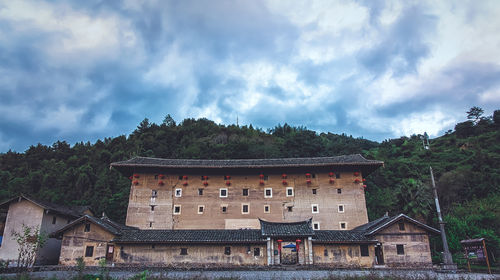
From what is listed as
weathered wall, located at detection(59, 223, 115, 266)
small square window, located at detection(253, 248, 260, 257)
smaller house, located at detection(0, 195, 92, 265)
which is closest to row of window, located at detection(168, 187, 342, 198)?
weathered wall, located at detection(59, 223, 115, 266)

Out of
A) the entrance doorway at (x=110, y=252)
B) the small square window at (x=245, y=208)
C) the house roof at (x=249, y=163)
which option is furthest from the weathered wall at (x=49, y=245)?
the small square window at (x=245, y=208)

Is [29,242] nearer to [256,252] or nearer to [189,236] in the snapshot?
[189,236]

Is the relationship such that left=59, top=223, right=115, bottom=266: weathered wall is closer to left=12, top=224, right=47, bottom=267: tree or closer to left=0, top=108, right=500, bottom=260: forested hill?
left=12, top=224, right=47, bottom=267: tree

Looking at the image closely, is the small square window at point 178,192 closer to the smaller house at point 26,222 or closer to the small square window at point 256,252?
the smaller house at point 26,222

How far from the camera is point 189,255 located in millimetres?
21578

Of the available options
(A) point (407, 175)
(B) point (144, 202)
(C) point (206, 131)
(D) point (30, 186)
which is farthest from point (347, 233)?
(C) point (206, 131)

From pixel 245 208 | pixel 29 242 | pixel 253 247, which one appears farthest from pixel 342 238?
pixel 29 242

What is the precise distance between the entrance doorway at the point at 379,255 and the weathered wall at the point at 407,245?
0.37 metres

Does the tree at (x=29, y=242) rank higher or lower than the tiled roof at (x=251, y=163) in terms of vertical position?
lower

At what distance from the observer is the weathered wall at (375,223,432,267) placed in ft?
68.9

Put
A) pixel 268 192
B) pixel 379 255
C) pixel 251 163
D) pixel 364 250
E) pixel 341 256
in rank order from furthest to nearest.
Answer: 1. pixel 251 163
2. pixel 268 192
3. pixel 379 255
4. pixel 364 250
5. pixel 341 256

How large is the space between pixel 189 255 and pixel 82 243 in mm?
7468

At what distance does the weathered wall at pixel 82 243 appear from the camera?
2138 cm

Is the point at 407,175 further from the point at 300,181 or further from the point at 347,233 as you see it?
the point at 347,233
